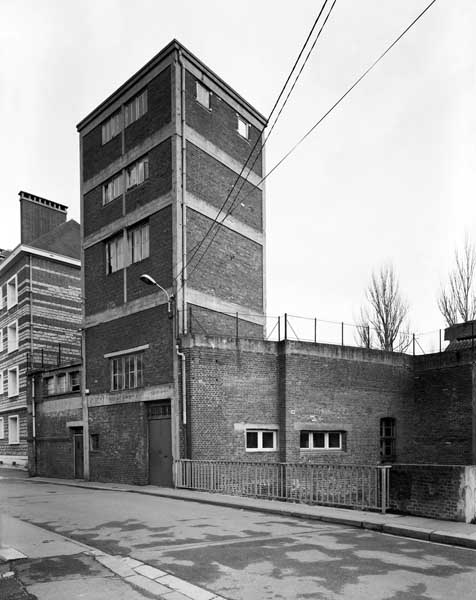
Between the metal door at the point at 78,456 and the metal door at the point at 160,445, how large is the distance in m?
5.51

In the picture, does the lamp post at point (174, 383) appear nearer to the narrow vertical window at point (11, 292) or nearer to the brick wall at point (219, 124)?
the brick wall at point (219, 124)

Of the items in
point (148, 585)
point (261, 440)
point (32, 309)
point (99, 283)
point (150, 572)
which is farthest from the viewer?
point (32, 309)

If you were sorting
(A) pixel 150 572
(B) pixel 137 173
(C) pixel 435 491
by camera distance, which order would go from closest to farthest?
(A) pixel 150 572 < (C) pixel 435 491 < (B) pixel 137 173

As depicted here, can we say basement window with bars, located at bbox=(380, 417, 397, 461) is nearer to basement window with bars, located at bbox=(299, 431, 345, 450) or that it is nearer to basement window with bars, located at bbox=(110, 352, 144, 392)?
basement window with bars, located at bbox=(299, 431, 345, 450)

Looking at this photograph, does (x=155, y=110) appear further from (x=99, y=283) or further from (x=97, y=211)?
(x=99, y=283)

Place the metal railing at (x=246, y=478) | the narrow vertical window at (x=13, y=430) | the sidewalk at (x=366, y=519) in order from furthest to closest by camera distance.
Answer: the narrow vertical window at (x=13, y=430)
the metal railing at (x=246, y=478)
the sidewalk at (x=366, y=519)

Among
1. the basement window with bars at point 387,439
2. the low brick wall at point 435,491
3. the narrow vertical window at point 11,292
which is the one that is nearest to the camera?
the low brick wall at point 435,491

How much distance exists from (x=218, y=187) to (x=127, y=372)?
8.51m

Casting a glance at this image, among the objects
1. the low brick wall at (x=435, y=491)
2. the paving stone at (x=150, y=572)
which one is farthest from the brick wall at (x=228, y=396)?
the paving stone at (x=150, y=572)

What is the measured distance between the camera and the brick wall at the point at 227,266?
71.3 feet

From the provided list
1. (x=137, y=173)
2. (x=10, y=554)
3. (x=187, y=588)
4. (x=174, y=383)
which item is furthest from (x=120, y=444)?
(x=187, y=588)

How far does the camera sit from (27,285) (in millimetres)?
32938

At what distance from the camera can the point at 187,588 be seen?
6.54m

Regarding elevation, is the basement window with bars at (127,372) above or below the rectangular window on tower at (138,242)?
below
